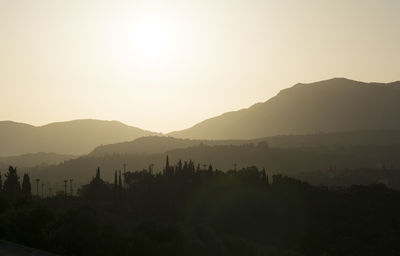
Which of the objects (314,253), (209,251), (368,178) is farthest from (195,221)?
(368,178)

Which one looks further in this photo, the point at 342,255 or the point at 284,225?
the point at 284,225

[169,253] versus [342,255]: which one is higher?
[169,253]

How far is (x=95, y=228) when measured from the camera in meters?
27.2

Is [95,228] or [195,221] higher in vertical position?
[95,228]

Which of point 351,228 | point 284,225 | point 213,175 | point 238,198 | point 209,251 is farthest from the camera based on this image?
point 213,175

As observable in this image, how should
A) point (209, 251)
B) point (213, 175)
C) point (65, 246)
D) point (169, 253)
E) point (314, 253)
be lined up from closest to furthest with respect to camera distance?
1. point (65, 246)
2. point (169, 253)
3. point (209, 251)
4. point (314, 253)
5. point (213, 175)

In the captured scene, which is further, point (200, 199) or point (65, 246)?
point (200, 199)

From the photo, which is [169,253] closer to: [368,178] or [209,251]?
[209,251]

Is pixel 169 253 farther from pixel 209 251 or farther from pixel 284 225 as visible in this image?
pixel 284 225

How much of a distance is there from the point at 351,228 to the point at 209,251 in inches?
1398

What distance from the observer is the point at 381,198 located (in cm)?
8619

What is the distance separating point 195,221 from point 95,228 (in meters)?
44.0

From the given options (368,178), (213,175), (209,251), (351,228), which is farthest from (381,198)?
(368,178)

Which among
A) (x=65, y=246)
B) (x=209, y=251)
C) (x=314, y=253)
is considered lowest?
(x=314, y=253)
